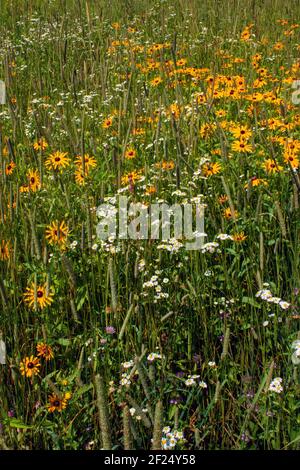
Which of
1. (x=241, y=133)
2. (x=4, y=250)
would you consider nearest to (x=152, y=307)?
(x=4, y=250)

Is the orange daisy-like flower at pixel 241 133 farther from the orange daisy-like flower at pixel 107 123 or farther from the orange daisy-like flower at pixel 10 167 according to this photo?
the orange daisy-like flower at pixel 10 167

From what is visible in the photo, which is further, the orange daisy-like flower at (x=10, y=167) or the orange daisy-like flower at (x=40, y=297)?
the orange daisy-like flower at (x=10, y=167)

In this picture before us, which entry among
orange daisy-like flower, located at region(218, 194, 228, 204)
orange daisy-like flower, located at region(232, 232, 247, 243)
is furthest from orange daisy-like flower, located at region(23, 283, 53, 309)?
orange daisy-like flower, located at region(218, 194, 228, 204)

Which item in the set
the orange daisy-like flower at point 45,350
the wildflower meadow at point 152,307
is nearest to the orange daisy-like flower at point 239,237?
the wildflower meadow at point 152,307

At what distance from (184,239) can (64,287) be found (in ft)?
1.47

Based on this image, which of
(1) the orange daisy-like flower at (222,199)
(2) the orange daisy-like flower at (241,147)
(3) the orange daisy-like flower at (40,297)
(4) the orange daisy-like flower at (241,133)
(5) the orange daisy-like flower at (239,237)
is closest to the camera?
(3) the orange daisy-like flower at (40,297)

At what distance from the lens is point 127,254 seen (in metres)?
1.73

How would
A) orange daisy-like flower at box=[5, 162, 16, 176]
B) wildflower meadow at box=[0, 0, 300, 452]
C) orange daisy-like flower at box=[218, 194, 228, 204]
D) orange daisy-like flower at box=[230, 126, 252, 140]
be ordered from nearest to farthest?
wildflower meadow at box=[0, 0, 300, 452], orange daisy-like flower at box=[5, 162, 16, 176], orange daisy-like flower at box=[218, 194, 228, 204], orange daisy-like flower at box=[230, 126, 252, 140]

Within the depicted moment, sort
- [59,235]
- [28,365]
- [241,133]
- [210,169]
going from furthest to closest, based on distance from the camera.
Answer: [241,133], [210,169], [59,235], [28,365]

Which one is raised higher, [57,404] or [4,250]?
[4,250]

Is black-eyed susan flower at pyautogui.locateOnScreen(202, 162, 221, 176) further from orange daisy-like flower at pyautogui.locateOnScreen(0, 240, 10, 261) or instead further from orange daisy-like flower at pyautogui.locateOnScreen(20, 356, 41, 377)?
orange daisy-like flower at pyautogui.locateOnScreen(20, 356, 41, 377)

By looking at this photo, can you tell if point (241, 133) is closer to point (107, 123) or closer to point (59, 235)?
point (107, 123)

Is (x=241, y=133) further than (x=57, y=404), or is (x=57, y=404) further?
(x=241, y=133)
